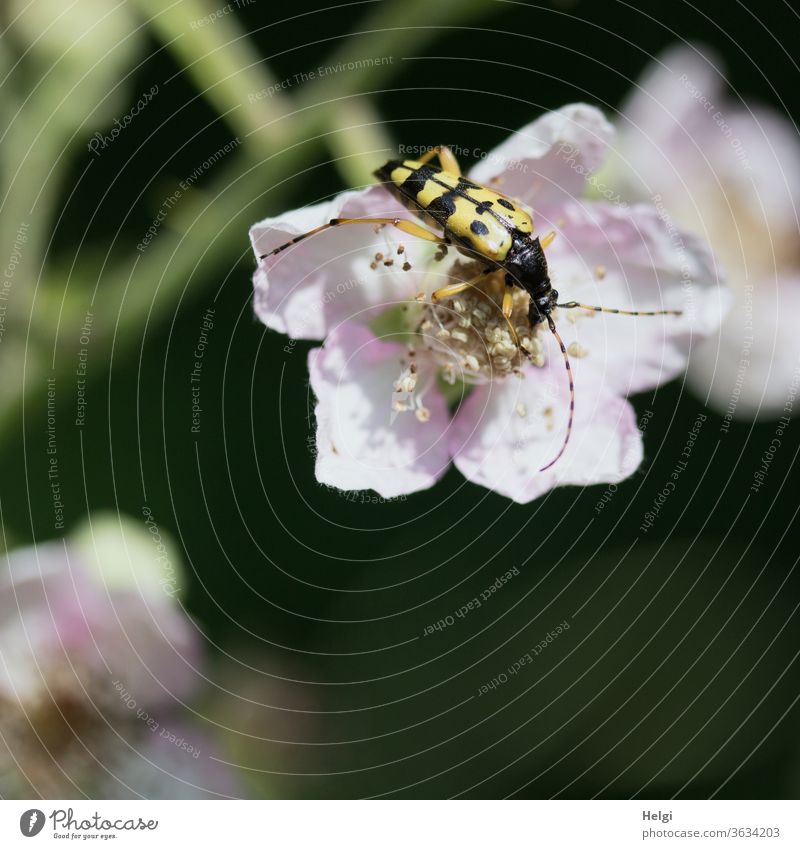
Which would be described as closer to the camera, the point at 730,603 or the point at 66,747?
the point at 66,747

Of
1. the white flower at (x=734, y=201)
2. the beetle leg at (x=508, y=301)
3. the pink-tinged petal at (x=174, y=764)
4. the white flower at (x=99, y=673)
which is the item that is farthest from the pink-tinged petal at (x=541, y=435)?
the pink-tinged petal at (x=174, y=764)

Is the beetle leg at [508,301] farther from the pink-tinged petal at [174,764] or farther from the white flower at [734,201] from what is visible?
the pink-tinged petal at [174,764]

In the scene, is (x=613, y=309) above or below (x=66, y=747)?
above

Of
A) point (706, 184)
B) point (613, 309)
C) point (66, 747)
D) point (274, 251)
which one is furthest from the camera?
point (706, 184)

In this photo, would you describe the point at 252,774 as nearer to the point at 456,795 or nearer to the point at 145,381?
the point at 456,795

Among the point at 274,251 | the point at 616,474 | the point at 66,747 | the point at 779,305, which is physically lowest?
the point at 66,747

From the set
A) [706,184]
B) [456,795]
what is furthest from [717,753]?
[706,184]
